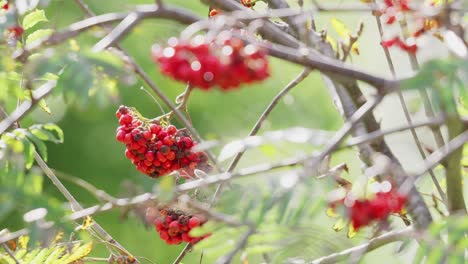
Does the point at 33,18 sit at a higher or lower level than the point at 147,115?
higher

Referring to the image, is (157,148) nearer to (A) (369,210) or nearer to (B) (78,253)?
(B) (78,253)

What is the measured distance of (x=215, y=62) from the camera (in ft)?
2.55

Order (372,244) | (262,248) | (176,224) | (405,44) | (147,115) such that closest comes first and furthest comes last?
(262,248) < (405,44) < (372,244) < (176,224) < (147,115)

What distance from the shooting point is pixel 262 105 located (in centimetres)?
293

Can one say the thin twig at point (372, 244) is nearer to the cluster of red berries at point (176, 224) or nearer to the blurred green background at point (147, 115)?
the cluster of red berries at point (176, 224)

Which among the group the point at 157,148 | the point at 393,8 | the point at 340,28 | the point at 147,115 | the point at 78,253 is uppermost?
the point at 393,8

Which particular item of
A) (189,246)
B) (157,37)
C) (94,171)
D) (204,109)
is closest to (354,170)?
(204,109)

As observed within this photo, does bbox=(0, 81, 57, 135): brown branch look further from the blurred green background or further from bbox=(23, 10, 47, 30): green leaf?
the blurred green background

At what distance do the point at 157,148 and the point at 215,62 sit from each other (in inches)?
20.0

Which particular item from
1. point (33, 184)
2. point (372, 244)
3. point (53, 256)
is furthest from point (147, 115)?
point (33, 184)

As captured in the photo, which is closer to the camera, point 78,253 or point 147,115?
point 78,253

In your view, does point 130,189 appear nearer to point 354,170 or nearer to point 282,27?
point 282,27

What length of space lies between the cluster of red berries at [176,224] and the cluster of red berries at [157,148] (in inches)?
2.4

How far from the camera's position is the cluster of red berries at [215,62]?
778 mm
